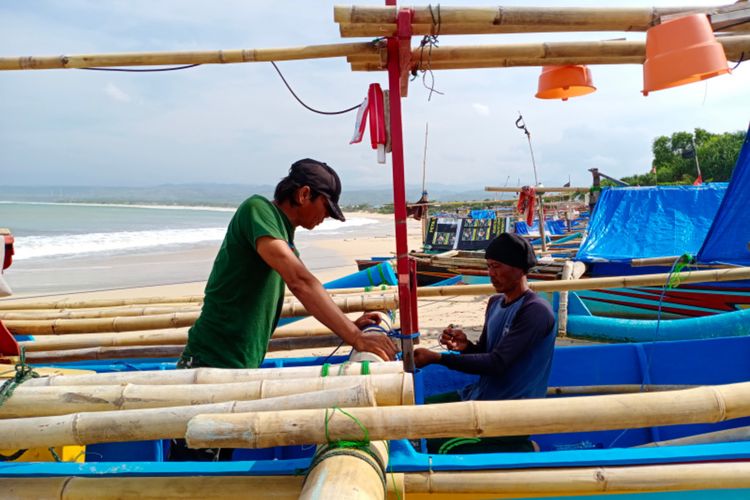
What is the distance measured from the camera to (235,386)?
1.92 metres

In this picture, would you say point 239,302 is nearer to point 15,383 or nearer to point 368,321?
point 368,321

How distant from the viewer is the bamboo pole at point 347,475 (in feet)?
4.60

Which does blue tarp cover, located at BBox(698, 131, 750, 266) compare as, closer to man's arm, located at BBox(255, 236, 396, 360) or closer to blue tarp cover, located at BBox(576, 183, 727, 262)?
blue tarp cover, located at BBox(576, 183, 727, 262)

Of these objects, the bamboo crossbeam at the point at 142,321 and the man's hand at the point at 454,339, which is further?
the bamboo crossbeam at the point at 142,321

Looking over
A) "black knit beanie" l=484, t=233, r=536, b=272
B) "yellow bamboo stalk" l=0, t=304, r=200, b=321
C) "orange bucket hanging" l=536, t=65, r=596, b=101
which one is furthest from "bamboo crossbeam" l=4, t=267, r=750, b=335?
"orange bucket hanging" l=536, t=65, r=596, b=101

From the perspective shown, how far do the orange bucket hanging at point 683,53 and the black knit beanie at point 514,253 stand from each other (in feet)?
3.12

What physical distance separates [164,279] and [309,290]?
47.2 feet

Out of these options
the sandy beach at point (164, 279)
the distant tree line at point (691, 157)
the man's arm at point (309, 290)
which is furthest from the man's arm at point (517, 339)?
the distant tree line at point (691, 157)

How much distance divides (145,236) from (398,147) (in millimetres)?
31111

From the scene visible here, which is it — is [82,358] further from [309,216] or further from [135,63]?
[309,216]

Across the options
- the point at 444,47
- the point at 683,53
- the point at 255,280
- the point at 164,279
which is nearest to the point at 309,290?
the point at 255,280

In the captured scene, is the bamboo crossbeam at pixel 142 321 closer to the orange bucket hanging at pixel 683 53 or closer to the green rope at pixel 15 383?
the green rope at pixel 15 383

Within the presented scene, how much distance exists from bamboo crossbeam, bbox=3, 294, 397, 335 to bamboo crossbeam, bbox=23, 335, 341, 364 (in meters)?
0.15

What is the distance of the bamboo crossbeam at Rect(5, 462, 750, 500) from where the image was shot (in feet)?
5.65
